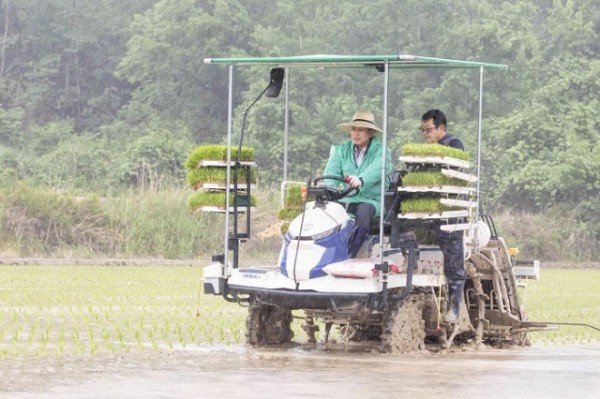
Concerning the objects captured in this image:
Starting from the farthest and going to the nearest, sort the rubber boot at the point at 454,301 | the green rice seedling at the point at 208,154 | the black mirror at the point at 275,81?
the black mirror at the point at 275,81 → the green rice seedling at the point at 208,154 → the rubber boot at the point at 454,301

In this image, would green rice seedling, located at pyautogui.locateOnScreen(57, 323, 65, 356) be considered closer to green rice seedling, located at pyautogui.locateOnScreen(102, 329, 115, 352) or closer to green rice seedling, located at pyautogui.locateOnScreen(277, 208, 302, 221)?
green rice seedling, located at pyautogui.locateOnScreen(102, 329, 115, 352)

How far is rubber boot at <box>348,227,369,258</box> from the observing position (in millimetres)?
13508

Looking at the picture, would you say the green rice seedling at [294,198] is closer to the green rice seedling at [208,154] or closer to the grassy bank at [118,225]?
the green rice seedling at [208,154]

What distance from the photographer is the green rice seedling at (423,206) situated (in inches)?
513

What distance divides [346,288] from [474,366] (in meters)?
1.16

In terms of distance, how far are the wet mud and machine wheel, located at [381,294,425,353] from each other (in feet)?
0.32

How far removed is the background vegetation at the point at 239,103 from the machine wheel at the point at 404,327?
70.7 feet

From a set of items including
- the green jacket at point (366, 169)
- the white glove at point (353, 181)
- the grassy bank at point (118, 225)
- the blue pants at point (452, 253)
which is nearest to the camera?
the white glove at point (353, 181)

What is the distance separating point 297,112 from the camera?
4716 centimetres

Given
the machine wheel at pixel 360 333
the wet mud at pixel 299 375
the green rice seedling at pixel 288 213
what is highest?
the green rice seedling at pixel 288 213

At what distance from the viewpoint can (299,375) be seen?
11.6m

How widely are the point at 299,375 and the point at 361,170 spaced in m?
2.76

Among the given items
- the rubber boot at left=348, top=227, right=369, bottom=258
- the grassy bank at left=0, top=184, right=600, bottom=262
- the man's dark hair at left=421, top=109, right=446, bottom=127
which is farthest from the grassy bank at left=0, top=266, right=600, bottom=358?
the grassy bank at left=0, top=184, right=600, bottom=262

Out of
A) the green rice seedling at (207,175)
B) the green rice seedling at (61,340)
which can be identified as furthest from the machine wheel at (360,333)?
the green rice seedling at (61,340)
